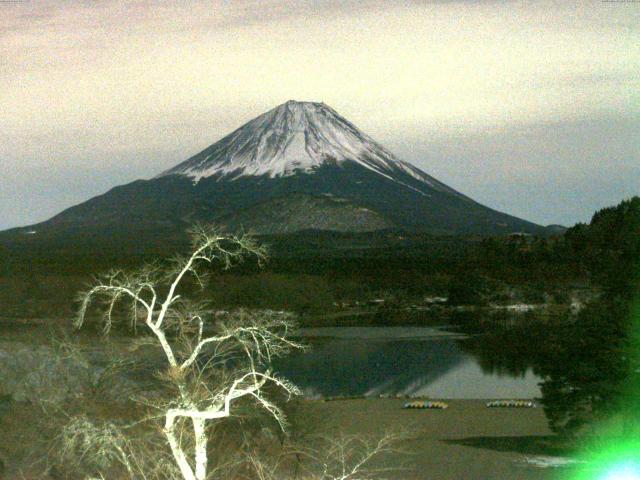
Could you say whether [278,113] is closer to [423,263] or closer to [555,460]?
[423,263]

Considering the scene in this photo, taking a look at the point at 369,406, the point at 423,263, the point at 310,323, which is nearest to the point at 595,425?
the point at 369,406

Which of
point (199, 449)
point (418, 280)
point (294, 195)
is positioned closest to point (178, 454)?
point (199, 449)

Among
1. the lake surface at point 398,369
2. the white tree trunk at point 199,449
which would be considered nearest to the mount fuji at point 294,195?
the lake surface at point 398,369

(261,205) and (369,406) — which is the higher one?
(261,205)

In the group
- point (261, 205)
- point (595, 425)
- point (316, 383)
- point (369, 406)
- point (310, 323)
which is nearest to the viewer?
point (595, 425)

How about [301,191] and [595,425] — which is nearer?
[595,425]

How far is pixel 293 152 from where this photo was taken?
192500 millimetres

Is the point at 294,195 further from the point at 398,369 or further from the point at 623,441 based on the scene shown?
the point at 623,441

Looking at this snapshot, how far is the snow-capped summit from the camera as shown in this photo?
18908 centimetres

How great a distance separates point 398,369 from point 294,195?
132 m

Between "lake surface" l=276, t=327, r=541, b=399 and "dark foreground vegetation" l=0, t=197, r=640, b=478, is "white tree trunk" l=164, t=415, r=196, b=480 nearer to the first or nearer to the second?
"lake surface" l=276, t=327, r=541, b=399

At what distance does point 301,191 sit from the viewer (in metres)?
180

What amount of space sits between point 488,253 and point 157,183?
97477mm

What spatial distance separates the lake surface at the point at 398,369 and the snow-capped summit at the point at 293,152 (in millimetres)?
126713
